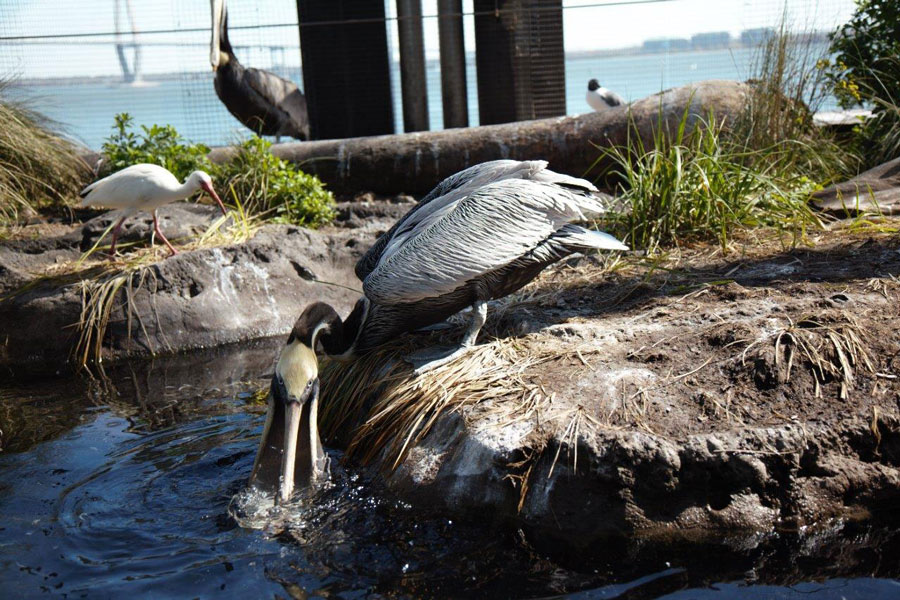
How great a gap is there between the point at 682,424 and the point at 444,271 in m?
1.17

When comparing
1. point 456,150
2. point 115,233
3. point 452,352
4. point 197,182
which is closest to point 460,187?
point 452,352

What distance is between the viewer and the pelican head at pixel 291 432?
11.2ft

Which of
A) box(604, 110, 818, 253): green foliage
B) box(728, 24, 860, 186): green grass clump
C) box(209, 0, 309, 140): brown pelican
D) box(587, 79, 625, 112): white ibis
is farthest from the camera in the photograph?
box(587, 79, 625, 112): white ibis

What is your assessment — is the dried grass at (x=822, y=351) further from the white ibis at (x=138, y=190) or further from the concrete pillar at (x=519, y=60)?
the concrete pillar at (x=519, y=60)

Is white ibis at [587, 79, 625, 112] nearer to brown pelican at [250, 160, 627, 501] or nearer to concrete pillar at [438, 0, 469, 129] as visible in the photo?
concrete pillar at [438, 0, 469, 129]

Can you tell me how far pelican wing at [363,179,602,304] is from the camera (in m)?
3.64

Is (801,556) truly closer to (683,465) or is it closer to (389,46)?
(683,465)

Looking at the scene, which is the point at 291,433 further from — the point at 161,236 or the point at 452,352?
the point at 161,236

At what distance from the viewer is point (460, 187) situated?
4.14 meters

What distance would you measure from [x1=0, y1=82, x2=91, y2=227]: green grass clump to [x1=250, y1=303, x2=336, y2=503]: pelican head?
4633 millimetres

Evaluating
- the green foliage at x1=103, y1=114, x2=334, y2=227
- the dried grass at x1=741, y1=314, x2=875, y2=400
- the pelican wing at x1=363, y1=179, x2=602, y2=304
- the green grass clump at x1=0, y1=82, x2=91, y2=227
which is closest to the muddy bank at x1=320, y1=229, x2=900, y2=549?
the dried grass at x1=741, y1=314, x2=875, y2=400

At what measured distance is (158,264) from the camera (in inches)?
237

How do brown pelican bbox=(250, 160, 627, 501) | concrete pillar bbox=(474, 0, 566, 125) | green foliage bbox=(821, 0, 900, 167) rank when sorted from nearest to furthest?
brown pelican bbox=(250, 160, 627, 501) → green foliage bbox=(821, 0, 900, 167) → concrete pillar bbox=(474, 0, 566, 125)

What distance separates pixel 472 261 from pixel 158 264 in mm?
3232
